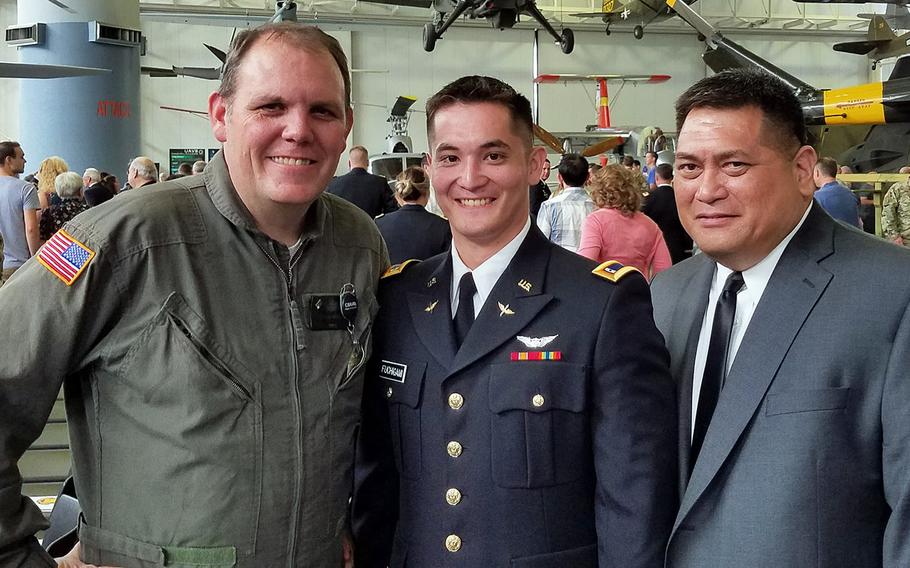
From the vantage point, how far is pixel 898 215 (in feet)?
23.1

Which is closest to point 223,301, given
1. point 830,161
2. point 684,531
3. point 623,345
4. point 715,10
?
point 623,345

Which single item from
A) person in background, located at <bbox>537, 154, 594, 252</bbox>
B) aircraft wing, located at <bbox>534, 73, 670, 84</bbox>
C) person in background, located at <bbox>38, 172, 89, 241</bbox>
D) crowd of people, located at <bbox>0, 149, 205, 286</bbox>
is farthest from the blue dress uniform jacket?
aircraft wing, located at <bbox>534, 73, 670, 84</bbox>

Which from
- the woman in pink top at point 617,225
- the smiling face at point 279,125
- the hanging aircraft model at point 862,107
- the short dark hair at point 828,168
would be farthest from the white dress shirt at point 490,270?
the hanging aircraft model at point 862,107

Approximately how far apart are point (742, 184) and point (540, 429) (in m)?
0.60

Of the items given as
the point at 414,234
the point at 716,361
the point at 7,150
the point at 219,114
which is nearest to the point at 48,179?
the point at 7,150

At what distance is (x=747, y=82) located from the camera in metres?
1.62

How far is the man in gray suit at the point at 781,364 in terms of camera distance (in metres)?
1.44

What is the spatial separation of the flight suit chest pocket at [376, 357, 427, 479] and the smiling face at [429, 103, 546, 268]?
31 centimetres

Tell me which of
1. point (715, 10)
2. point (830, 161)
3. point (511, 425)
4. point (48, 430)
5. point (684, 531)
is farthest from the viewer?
point (715, 10)

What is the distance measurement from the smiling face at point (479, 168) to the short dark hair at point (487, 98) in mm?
12

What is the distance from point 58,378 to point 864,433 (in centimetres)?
136

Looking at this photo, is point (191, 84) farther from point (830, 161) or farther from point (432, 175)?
point (432, 175)

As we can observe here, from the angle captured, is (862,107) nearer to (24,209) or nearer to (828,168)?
(828,168)

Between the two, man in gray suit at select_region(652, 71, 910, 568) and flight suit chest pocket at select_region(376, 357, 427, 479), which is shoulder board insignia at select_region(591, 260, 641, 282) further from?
flight suit chest pocket at select_region(376, 357, 427, 479)
